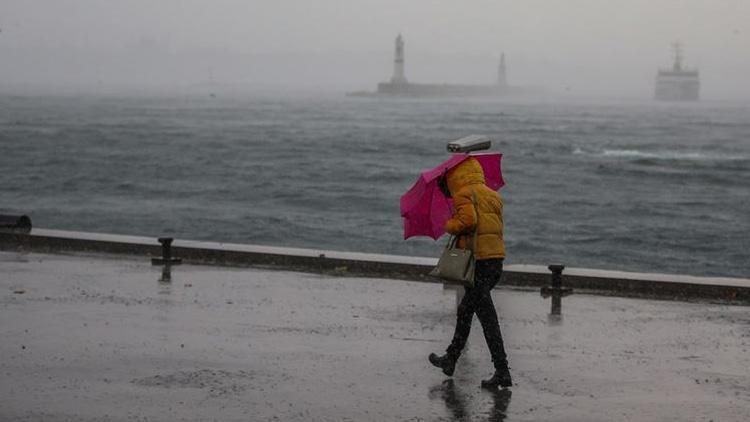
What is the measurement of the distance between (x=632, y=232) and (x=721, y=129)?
84532mm

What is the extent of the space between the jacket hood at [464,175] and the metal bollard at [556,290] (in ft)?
10.9

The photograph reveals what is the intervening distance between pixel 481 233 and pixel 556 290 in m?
3.76

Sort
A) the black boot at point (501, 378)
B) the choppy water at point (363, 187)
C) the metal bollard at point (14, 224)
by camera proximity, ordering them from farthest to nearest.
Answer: the choppy water at point (363, 187)
the metal bollard at point (14, 224)
the black boot at point (501, 378)

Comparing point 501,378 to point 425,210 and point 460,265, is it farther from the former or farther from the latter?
point 425,210

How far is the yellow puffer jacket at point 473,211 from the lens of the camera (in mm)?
7355

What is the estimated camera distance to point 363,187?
53594 mm

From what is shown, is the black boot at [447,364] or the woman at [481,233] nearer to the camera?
the woman at [481,233]

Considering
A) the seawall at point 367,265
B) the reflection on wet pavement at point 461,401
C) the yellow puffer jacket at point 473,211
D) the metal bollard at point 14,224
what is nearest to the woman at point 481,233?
the yellow puffer jacket at point 473,211

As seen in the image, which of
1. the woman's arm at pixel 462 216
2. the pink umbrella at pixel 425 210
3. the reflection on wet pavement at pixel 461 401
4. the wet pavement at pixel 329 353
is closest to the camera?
the reflection on wet pavement at pixel 461 401

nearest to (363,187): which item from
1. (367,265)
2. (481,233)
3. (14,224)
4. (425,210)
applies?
(14,224)

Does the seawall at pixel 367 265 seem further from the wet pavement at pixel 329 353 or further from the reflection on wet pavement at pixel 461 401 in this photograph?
the reflection on wet pavement at pixel 461 401

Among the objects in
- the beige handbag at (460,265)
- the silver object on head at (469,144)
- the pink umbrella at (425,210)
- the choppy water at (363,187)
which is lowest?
the choppy water at (363,187)

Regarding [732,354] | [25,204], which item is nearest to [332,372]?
[732,354]

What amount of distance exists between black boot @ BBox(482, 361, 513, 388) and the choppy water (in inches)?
906
